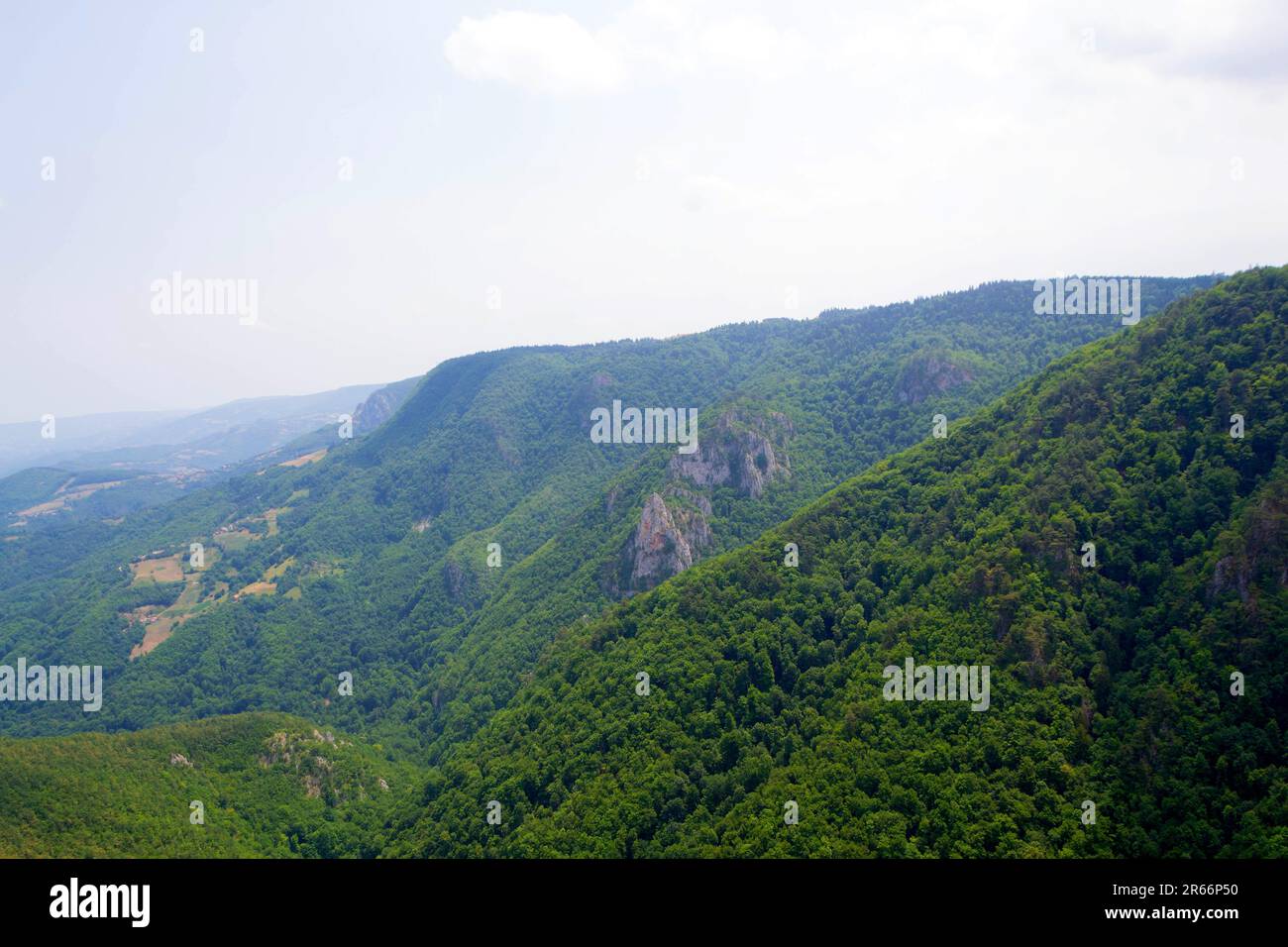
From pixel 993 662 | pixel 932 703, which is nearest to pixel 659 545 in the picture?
pixel 932 703

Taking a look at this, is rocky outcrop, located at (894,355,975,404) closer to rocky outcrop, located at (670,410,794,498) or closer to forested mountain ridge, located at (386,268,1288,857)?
rocky outcrop, located at (670,410,794,498)

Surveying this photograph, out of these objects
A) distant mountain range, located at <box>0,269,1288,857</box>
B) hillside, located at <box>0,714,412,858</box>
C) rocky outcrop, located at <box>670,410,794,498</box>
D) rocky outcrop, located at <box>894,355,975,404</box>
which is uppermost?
rocky outcrop, located at <box>894,355,975,404</box>

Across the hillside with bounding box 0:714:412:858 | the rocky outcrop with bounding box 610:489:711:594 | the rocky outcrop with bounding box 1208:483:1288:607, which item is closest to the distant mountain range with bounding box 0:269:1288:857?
the rocky outcrop with bounding box 1208:483:1288:607
